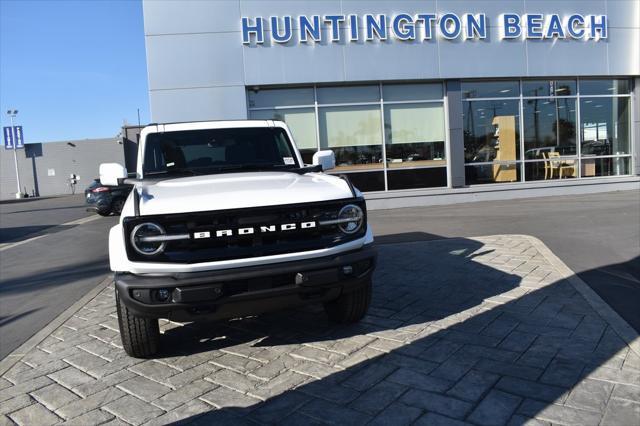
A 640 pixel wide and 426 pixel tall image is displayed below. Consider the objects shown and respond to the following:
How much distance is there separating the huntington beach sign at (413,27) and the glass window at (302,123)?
182cm

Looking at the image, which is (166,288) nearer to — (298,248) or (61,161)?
(298,248)

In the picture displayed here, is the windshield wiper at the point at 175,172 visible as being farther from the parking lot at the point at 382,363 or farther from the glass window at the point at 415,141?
the glass window at the point at 415,141

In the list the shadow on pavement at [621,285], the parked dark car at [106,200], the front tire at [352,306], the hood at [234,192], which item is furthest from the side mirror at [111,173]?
the parked dark car at [106,200]

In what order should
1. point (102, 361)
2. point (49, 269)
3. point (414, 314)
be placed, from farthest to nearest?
point (49, 269) < point (414, 314) < point (102, 361)

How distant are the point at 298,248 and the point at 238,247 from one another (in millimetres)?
430

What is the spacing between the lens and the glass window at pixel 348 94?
13.5 metres

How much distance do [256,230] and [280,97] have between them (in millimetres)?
10474

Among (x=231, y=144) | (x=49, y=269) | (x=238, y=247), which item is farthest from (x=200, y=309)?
(x=49, y=269)

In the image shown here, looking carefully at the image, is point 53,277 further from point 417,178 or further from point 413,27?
point 413,27

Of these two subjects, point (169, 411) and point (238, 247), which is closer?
point (169, 411)

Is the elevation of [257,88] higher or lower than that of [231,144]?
higher

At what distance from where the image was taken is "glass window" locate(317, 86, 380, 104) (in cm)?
1350

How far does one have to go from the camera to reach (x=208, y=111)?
41.4 ft

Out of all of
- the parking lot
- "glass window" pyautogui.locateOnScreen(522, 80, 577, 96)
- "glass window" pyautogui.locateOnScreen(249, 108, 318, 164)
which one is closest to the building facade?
"glass window" pyautogui.locateOnScreen(249, 108, 318, 164)
